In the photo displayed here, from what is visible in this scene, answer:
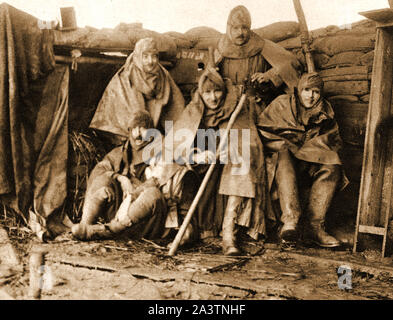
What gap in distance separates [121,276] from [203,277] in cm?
66

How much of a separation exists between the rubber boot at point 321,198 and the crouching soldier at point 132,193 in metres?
1.22

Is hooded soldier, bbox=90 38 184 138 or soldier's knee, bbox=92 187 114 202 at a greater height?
hooded soldier, bbox=90 38 184 138

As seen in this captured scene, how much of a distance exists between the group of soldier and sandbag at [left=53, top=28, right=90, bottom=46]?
1.88ft

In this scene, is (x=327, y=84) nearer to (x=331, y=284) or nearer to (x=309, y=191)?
(x=309, y=191)

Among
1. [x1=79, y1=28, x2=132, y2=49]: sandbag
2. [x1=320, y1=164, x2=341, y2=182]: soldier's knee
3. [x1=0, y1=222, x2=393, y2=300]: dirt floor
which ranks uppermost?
[x1=79, y1=28, x2=132, y2=49]: sandbag

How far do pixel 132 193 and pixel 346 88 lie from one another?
8.68ft

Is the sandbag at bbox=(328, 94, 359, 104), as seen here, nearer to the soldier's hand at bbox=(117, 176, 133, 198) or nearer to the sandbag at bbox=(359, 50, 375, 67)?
the sandbag at bbox=(359, 50, 375, 67)

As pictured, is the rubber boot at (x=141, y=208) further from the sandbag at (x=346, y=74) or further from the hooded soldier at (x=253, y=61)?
the sandbag at (x=346, y=74)

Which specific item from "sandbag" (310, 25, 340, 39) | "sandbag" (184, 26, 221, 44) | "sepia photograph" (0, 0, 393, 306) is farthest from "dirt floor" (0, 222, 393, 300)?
"sandbag" (184, 26, 221, 44)

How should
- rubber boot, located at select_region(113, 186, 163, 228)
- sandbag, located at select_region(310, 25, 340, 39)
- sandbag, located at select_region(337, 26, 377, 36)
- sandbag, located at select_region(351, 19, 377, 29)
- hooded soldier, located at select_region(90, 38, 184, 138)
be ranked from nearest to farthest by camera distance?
1. rubber boot, located at select_region(113, 186, 163, 228)
2. hooded soldier, located at select_region(90, 38, 184, 138)
3. sandbag, located at select_region(337, 26, 377, 36)
4. sandbag, located at select_region(351, 19, 377, 29)
5. sandbag, located at select_region(310, 25, 340, 39)

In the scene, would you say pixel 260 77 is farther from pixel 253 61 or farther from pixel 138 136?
pixel 138 136

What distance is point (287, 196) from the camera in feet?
19.8

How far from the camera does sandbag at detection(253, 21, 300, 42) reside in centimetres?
746

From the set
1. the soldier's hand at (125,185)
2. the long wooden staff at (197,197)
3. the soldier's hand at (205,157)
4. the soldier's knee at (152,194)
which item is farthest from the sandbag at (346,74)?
the soldier's hand at (125,185)
